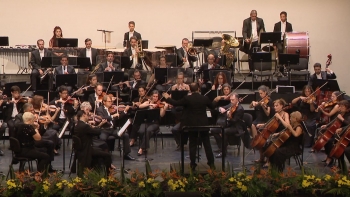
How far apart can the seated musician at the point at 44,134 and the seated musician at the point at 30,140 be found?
5.4 inches

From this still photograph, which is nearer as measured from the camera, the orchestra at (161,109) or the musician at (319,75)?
the orchestra at (161,109)

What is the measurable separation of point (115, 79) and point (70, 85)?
989 millimetres

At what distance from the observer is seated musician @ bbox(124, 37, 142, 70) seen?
53.8 ft

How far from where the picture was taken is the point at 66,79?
47.7 ft

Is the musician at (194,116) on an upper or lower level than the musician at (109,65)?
lower

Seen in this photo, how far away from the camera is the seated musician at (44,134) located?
11.1 meters

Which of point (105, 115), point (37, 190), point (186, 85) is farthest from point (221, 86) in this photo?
point (37, 190)

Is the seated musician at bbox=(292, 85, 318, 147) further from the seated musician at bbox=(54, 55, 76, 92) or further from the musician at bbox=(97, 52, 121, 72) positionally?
the seated musician at bbox=(54, 55, 76, 92)

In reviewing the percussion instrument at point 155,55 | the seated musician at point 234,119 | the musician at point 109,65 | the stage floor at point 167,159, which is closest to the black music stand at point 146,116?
the stage floor at point 167,159

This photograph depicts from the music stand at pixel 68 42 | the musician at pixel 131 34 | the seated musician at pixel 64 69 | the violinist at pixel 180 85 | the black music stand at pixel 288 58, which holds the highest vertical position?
the musician at pixel 131 34

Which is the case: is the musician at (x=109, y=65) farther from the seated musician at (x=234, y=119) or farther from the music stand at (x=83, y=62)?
the seated musician at (x=234, y=119)

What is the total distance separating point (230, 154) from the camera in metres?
12.9

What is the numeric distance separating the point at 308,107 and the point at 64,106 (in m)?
4.78

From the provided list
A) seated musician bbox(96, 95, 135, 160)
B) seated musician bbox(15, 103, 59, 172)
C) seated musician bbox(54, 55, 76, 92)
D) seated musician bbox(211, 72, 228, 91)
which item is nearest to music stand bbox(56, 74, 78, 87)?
seated musician bbox(54, 55, 76, 92)
